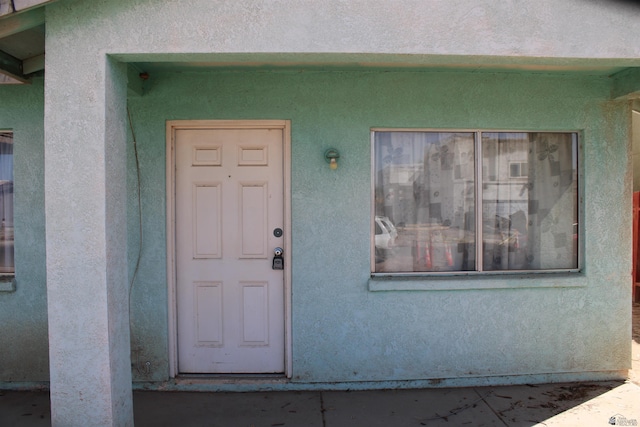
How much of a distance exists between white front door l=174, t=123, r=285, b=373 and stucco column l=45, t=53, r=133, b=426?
1.53 meters

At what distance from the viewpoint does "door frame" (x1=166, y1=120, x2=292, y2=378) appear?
4.43 m

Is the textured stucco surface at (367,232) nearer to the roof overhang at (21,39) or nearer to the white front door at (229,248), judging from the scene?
the white front door at (229,248)

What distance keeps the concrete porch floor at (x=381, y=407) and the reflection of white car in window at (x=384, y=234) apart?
1.39 metres

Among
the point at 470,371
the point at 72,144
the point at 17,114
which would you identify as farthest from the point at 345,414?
the point at 17,114

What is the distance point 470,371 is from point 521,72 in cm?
297

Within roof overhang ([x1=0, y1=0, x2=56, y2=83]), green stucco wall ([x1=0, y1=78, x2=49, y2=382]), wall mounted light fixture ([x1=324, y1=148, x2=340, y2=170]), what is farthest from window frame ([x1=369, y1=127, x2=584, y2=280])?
green stucco wall ([x1=0, y1=78, x2=49, y2=382])

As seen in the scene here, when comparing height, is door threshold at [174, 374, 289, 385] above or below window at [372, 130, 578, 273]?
below

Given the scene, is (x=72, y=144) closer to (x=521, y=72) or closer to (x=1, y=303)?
(x=1, y=303)

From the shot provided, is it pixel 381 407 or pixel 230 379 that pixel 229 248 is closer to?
pixel 230 379

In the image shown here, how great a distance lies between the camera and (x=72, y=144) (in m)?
2.96

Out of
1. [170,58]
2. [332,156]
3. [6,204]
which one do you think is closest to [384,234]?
[332,156]

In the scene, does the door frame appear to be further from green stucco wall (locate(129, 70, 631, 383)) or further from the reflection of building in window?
the reflection of building in window

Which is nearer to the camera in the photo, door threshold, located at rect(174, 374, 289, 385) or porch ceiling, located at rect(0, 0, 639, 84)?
porch ceiling, located at rect(0, 0, 639, 84)

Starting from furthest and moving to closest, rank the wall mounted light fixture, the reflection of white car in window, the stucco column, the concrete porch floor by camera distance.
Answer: the reflection of white car in window
the wall mounted light fixture
the concrete porch floor
the stucco column
